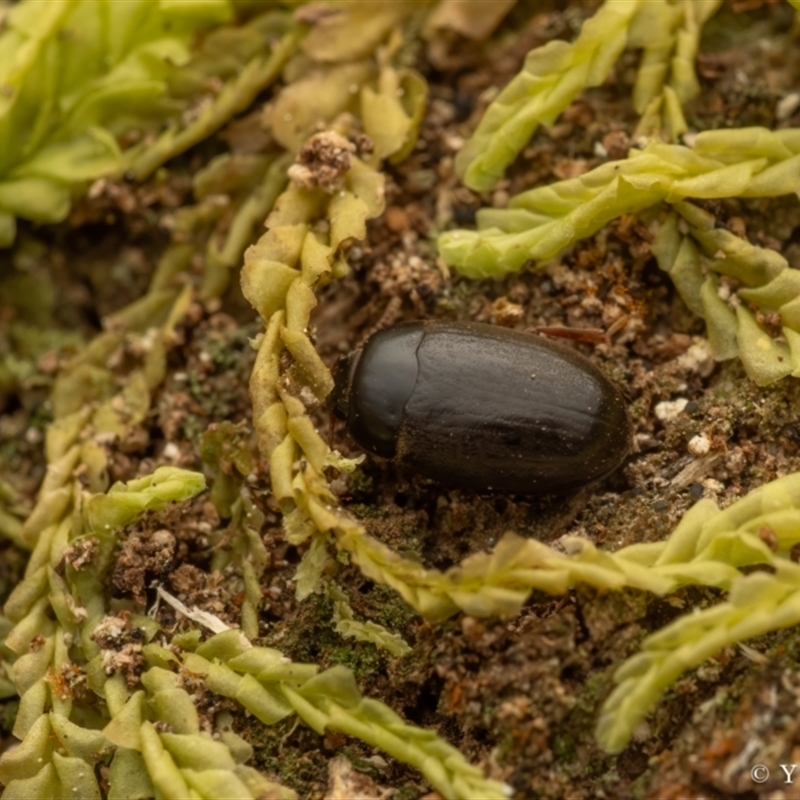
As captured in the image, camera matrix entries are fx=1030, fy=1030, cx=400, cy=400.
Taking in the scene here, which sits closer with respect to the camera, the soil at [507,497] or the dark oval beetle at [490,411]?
the soil at [507,497]

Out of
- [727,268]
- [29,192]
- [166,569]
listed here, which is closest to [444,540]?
[166,569]

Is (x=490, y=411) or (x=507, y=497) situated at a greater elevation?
(x=490, y=411)

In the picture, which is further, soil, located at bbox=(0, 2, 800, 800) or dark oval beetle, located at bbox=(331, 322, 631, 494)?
dark oval beetle, located at bbox=(331, 322, 631, 494)

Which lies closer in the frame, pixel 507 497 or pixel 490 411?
pixel 490 411
